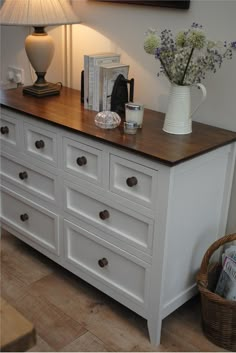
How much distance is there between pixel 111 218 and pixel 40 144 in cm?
51

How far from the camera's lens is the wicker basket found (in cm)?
176

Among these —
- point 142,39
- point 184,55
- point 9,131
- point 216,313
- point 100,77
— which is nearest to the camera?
point 184,55

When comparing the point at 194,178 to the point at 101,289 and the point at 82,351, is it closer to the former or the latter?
the point at 101,289

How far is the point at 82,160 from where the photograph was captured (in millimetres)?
1887

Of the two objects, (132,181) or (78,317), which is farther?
(78,317)

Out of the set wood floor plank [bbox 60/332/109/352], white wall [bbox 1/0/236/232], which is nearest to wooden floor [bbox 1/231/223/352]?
wood floor plank [bbox 60/332/109/352]

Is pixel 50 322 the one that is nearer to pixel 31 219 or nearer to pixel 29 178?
pixel 31 219

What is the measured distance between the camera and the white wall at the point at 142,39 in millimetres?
1873

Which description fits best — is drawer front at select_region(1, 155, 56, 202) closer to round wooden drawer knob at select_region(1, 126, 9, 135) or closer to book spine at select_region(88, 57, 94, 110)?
round wooden drawer knob at select_region(1, 126, 9, 135)

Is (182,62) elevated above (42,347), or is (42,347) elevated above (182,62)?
(182,62)

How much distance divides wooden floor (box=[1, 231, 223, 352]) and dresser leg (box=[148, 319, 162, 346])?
0.02m

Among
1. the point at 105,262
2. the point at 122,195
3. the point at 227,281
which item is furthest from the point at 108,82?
the point at 227,281

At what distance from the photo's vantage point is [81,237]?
6.77 feet

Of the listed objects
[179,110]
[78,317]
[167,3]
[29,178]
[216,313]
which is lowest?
[78,317]
